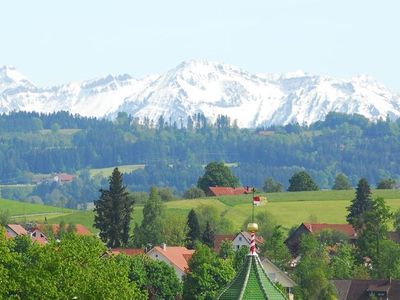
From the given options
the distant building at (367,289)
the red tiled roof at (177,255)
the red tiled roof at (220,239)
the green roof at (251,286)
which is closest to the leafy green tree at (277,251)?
the red tiled roof at (177,255)

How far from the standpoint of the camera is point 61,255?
68.1 meters

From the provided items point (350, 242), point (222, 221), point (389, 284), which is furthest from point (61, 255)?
point (222, 221)

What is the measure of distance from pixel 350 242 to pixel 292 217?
30471 millimetres

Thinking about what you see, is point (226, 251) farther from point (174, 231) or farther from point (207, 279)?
point (207, 279)

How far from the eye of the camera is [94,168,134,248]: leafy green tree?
149 meters

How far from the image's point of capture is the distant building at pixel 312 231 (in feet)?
559

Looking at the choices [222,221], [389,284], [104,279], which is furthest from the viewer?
[222,221]

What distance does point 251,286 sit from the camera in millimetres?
39781

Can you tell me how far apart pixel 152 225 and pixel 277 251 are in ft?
95.4

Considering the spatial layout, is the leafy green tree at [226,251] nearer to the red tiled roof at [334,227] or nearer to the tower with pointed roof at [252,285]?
the red tiled roof at [334,227]

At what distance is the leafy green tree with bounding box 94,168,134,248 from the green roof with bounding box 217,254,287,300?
108 m

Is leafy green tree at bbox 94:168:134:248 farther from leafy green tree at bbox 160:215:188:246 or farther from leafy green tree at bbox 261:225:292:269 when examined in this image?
leafy green tree at bbox 261:225:292:269

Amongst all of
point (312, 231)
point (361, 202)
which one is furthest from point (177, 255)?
point (361, 202)

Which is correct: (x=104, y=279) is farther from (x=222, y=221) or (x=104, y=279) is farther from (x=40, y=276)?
(x=222, y=221)
